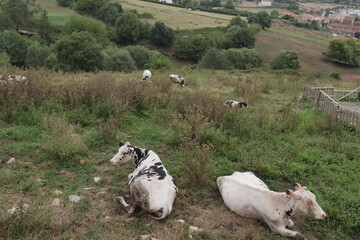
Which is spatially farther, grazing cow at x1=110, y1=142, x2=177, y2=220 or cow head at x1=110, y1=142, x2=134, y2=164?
cow head at x1=110, y1=142, x2=134, y2=164

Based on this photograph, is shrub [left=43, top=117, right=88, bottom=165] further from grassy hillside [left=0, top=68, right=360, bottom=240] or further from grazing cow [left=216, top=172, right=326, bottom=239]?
grazing cow [left=216, top=172, right=326, bottom=239]

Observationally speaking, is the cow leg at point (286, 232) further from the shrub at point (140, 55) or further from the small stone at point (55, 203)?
the shrub at point (140, 55)

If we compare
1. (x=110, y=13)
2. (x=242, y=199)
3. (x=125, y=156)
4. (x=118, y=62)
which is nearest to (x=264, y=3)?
(x=110, y=13)

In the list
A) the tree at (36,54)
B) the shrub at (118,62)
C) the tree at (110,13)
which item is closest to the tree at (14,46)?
the tree at (36,54)

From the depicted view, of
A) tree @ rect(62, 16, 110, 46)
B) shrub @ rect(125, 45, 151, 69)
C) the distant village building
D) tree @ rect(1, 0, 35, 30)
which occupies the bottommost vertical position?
shrub @ rect(125, 45, 151, 69)

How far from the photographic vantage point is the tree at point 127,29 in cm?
6134

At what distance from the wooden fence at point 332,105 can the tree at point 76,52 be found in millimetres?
21882

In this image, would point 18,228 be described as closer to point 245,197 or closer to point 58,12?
point 245,197

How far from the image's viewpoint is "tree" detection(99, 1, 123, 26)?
229 feet

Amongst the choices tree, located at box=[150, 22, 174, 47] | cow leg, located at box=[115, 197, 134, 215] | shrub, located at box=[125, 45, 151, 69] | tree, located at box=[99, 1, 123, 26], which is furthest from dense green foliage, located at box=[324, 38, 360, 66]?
cow leg, located at box=[115, 197, 134, 215]

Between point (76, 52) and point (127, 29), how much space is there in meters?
33.6

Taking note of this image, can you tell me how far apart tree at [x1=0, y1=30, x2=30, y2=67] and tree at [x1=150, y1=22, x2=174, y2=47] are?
2565 centimetres

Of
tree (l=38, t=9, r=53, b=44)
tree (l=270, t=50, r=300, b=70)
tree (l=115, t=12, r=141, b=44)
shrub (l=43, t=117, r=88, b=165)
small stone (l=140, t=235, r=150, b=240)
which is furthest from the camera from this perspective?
tree (l=115, t=12, r=141, b=44)

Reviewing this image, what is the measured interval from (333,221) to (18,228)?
16.6 feet
